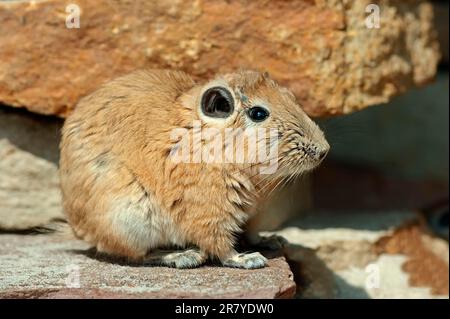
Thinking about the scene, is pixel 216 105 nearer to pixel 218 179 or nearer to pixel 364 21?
pixel 218 179

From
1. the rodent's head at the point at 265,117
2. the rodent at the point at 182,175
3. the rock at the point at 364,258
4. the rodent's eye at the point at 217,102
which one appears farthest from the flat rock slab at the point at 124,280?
the rock at the point at 364,258

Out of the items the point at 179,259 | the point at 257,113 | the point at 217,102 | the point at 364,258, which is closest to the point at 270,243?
the point at 179,259

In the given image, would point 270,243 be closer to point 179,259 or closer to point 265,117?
point 179,259

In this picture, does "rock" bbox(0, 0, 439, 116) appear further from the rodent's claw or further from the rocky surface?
the rodent's claw

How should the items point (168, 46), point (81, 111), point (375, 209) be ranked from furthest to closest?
point (375, 209), point (168, 46), point (81, 111)

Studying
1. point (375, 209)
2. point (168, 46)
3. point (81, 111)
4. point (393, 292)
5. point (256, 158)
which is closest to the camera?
point (256, 158)

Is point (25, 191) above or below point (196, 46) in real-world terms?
below

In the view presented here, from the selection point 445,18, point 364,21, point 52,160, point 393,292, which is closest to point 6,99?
point 52,160

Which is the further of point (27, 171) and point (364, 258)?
point (364, 258)

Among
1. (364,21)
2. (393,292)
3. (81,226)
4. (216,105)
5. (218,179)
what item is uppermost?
(364,21)
